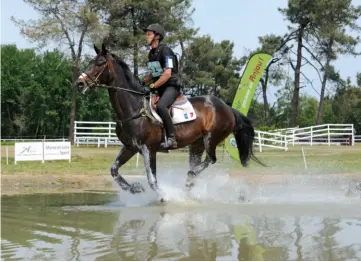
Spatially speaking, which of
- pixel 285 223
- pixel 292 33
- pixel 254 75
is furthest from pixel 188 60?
pixel 285 223

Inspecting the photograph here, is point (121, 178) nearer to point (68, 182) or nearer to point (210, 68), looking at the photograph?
point (68, 182)

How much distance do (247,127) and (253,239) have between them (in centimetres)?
549

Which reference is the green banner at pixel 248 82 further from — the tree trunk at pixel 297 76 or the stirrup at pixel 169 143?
the tree trunk at pixel 297 76

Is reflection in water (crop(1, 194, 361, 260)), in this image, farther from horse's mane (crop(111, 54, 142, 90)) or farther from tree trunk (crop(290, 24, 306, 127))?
tree trunk (crop(290, 24, 306, 127))

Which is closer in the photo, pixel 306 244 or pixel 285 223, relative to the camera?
pixel 306 244

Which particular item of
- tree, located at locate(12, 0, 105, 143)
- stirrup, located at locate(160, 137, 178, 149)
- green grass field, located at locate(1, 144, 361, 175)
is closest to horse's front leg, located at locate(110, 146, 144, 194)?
stirrup, located at locate(160, 137, 178, 149)

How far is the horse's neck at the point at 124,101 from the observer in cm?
994

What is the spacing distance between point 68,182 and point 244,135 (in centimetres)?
509

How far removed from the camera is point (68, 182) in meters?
14.5

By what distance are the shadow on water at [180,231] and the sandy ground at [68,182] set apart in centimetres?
327

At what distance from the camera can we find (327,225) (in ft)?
24.7

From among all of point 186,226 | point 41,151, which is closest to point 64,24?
point 41,151

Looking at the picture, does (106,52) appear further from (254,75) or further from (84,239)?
(254,75)

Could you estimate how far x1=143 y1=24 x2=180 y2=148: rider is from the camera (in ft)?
32.8
